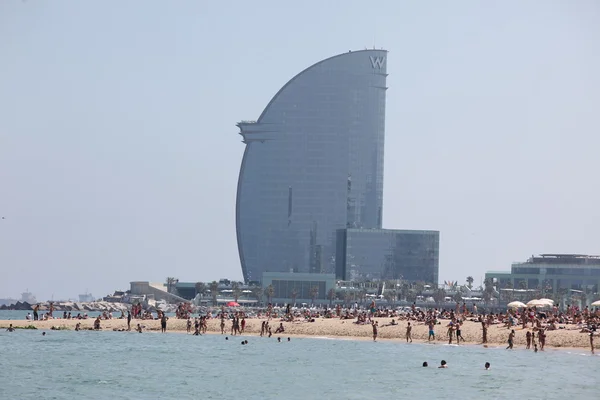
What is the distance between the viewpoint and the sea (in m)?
44.8

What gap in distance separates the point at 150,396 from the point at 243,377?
7.98 meters

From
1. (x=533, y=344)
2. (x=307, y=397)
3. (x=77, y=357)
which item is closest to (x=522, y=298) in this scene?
(x=533, y=344)

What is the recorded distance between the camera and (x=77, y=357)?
59.5 metres

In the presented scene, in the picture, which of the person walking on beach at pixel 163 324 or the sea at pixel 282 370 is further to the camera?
the person walking on beach at pixel 163 324

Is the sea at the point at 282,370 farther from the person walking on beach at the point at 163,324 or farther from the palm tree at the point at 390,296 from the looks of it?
the palm tree at the point at 390,296

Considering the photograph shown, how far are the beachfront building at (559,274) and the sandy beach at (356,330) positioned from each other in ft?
378

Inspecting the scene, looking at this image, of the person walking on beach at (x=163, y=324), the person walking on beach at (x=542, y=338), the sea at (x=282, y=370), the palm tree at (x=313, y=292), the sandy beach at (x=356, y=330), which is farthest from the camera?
the palm tree at (x=313, y=292)

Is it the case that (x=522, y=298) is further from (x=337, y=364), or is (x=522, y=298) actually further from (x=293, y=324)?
(x=337, y=364)

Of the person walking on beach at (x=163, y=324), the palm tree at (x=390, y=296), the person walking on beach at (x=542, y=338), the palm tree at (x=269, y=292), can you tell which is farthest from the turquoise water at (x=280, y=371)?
the palm tree at (x=390, y=296)

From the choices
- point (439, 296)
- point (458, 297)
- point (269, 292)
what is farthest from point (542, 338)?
point (269, 292)

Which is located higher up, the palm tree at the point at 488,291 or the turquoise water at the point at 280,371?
the palm tree at the point at 488,291

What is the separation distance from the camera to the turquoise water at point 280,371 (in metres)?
44.8

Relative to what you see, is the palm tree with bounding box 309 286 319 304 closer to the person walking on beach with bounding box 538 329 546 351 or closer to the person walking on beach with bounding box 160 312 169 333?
the person walking on beach with bounding box 160 312 169 333

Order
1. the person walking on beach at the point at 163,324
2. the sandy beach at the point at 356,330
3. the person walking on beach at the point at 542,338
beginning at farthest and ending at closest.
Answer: the person walking on beach at the point at 163,324 → the sandy beach at the point at 356,330 → the person walking on beach at the point at 542,338
